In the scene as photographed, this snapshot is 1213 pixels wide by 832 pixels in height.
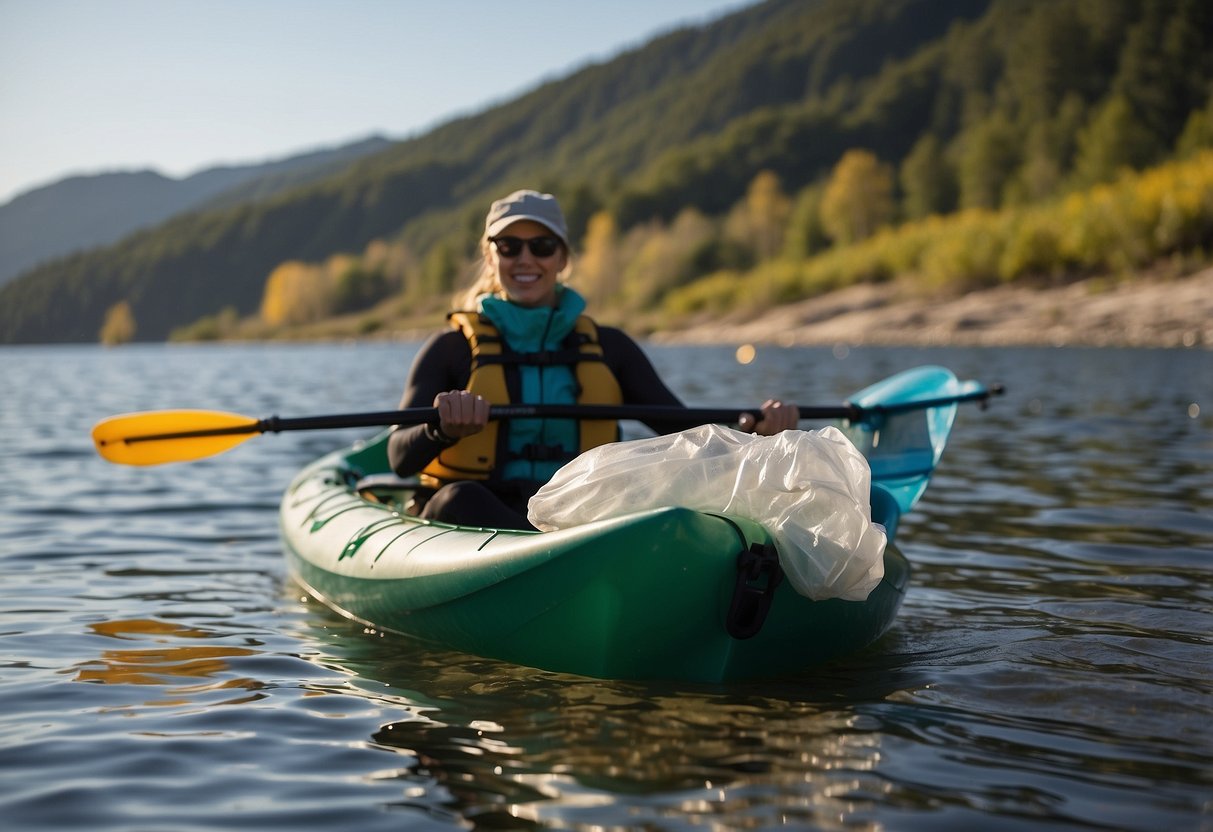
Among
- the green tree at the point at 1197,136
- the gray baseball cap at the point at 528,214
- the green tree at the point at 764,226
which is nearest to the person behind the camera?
the gray baseball cap at the point at 528,214

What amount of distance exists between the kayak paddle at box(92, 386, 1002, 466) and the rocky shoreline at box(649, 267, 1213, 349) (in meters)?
28.8

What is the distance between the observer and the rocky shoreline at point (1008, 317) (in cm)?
3478

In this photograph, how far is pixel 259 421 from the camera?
531 cm

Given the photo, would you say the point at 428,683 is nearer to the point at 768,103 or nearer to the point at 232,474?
the point at 232,474

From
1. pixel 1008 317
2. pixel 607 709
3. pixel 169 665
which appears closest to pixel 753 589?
pixel 607 709

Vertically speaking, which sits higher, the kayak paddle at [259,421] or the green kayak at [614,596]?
the kayak paddle at [259,421]

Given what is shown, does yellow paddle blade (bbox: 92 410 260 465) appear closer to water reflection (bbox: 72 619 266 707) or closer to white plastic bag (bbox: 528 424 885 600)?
water reflection (bbox: 72 619 266 707)

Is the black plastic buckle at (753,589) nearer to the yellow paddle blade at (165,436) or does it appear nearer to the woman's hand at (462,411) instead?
the woman's hand at (462,411)

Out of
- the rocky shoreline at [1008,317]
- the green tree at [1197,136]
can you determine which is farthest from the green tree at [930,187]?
the rocky shoreline at [1008,317]

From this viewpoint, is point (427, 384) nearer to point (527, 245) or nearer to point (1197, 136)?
point (527, 245)

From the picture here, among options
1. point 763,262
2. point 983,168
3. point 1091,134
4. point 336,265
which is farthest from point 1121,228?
point 336,265

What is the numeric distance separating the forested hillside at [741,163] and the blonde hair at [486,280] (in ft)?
133

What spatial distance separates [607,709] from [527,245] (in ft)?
7.09

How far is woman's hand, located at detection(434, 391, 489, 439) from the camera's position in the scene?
4.54 meters
